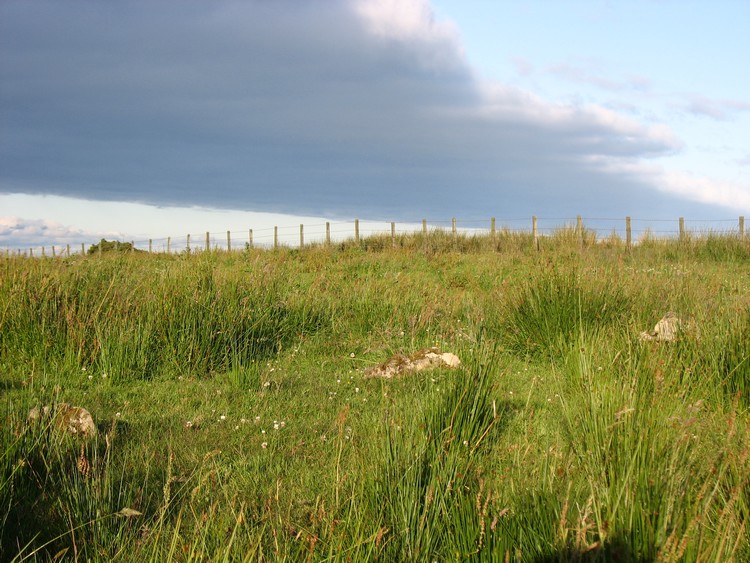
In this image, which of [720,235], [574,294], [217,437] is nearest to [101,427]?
[217,437]

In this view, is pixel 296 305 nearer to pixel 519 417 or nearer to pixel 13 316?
pixel 13 316

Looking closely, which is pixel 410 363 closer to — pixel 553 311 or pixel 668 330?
pixel 553 311

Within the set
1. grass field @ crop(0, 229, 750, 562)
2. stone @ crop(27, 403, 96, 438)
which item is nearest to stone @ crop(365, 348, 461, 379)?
grass field @ crop(0, 229, 750, 562)

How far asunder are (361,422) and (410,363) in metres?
1.57

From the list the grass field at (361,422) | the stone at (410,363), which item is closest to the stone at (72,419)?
the grass field at (361,422)

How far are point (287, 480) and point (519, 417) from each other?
1918 millimetres

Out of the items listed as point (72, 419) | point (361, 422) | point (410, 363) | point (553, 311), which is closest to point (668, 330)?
point (553, 311)

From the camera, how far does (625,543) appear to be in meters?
2.28

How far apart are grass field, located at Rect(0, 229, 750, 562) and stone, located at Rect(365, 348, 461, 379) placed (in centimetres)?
18

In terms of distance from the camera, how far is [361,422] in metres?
4.91

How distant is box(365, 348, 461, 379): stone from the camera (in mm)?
6202

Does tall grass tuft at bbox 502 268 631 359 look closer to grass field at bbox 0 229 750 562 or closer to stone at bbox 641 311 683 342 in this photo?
grass field at bbox 0 229 750 562

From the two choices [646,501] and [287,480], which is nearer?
[646,501]

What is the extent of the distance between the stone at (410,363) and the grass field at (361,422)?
18cm
